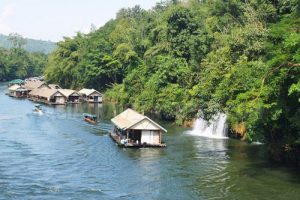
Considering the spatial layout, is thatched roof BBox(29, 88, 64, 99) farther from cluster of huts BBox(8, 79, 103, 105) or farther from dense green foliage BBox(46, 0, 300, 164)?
dense green foliage BBox(46, 0, 300, 164)

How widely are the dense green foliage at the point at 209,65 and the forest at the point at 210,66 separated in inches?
4.2

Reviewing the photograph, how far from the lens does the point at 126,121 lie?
175 feet

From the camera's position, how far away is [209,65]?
199 feet

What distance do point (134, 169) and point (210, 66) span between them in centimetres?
2182

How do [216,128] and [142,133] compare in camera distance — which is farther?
[216,128]

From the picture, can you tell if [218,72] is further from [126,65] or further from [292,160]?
[126,65]

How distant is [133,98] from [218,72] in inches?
1384

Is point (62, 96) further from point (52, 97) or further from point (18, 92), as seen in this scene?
point (18, 92)

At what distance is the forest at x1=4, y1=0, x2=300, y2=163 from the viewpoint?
37.7m

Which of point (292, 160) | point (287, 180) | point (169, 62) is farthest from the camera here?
point (169, 62)

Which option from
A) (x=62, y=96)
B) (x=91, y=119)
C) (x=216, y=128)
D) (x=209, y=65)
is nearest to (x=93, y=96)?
(x=62, y=96)

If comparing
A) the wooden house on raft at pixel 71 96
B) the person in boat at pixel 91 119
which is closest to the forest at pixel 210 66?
the wooden house on raft at pixel 71 96

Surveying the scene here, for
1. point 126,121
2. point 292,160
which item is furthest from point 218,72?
point 292,160

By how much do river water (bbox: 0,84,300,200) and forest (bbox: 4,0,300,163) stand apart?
338 cm
